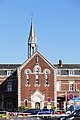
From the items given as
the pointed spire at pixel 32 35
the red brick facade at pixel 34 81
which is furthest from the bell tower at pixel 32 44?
the red brick facade at pixel 34 81

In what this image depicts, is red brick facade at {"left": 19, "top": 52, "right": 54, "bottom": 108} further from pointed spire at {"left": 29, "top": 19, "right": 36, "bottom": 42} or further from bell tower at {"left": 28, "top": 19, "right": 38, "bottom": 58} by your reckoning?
pointed spire at {"left": 29, "top": 19, "right": 36, "bottom": 42}

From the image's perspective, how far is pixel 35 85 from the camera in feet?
240

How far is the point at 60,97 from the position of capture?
249ft

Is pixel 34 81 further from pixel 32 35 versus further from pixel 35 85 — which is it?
pixel 32 35

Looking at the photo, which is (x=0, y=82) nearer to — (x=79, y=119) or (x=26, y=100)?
(x=26, y=100)

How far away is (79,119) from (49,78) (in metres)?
46.9

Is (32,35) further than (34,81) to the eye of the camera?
Yes

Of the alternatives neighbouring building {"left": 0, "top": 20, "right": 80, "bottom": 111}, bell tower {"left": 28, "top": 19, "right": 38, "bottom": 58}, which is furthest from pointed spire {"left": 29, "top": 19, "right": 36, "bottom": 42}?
neighbouring building {"left": 0, "top": 20, "right": 80, "bottom": 111}

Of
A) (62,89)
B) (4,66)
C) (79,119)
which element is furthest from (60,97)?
(79,119)

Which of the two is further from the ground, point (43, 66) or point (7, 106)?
point (43, 66)

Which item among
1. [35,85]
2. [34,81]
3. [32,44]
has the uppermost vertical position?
[32,44]

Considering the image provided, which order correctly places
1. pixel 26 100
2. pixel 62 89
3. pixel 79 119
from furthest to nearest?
1. pixel 62 89
2. pixel 26 100
3. pixel 79 119

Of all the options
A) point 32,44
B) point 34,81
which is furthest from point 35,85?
point 32,44

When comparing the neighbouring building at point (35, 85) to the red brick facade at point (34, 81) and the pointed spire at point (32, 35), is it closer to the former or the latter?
the red brick facade at point (34, 81)
